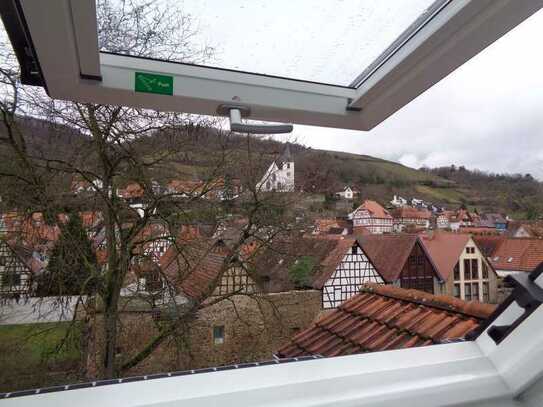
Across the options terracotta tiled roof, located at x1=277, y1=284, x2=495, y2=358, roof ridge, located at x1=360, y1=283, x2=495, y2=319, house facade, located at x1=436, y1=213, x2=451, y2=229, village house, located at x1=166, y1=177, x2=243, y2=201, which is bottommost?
terracotta tiled roof, located at x1=277, y1=284, x2=495, y2=358

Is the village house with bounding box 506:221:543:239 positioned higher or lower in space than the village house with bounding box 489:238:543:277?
higher

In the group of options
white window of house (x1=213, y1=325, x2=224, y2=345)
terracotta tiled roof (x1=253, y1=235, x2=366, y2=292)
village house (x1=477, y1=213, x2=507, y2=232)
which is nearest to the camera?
village house (x1=477, y1=213, x2=507, y2=232)

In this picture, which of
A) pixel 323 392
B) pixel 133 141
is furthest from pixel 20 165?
pixel 323 392

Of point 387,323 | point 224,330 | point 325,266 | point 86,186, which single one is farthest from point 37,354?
point 387,323

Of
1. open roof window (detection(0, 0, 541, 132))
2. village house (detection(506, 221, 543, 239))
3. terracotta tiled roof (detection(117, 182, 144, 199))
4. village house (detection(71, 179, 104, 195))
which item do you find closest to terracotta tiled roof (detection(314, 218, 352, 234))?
village house (detection(506, 221, 543, 239))

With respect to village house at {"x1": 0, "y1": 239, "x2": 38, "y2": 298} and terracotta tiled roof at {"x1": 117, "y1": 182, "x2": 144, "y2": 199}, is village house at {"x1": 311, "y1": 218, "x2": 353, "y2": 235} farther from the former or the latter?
village house at {"x1": 0, "y1": 239, "x2": 38, "y2": 298}

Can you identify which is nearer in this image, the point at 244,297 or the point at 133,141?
the point at 133,141

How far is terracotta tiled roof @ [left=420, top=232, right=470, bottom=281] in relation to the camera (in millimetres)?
1361

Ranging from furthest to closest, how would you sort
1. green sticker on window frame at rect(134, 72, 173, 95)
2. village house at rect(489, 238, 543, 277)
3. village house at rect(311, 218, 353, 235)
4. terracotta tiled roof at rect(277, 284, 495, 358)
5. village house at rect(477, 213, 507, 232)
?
village house at rect(311, 218, 353, 235) < terracotta tiled roof at rect(277, 284, 495, 358) < village house at rect(477, 213, 507, 232) < village house at rect(489, 238, 543, 277) < green sticker on window frame at rect(134, 72, 173, 95)

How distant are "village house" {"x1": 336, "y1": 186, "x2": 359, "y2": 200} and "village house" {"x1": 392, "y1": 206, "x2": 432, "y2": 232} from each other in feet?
0.62

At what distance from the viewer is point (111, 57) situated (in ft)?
1.82

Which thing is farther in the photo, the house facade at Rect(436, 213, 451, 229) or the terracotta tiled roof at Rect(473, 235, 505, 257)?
the house facade at Rect(436, 213, 451, 229)

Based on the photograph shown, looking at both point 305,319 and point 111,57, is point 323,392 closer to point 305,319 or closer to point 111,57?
point 111,57

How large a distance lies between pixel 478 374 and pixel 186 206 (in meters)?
2.17
